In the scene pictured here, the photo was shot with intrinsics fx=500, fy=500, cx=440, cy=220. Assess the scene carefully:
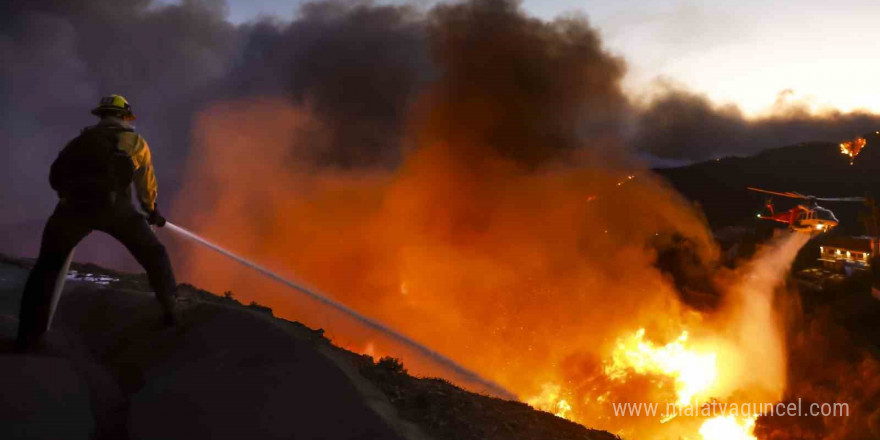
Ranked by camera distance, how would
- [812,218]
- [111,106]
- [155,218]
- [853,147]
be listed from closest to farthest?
[111,106] < [155,218] < [812,218] < [853,147]

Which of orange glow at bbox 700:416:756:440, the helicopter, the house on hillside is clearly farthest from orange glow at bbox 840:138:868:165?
orange glow at bbox 700:416:756:440

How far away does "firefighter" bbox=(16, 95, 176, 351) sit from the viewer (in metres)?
3.94

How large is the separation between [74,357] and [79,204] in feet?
3.96

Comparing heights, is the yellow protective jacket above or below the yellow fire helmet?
below

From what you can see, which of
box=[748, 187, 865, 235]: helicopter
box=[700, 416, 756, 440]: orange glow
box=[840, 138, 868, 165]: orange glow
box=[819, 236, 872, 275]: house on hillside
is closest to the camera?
box=[700, 416, 756, 440]: orange glow

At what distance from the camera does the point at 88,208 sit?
4008mm

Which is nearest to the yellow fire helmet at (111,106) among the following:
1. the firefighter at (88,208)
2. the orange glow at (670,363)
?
the firefighter at (88,208)

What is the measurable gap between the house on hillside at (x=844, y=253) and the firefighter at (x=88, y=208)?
117ft

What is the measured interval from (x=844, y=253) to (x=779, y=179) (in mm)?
45058

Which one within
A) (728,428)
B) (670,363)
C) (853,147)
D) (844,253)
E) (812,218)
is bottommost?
(728,428)

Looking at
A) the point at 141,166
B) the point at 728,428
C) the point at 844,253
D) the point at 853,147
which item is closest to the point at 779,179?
the point at 844,253

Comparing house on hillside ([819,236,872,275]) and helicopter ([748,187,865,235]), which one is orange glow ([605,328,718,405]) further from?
house on hillside ([819,236,872,275])

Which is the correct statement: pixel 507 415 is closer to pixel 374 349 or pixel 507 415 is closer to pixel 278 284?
pixel 374 349

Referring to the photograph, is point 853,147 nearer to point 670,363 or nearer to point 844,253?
point 844,253
